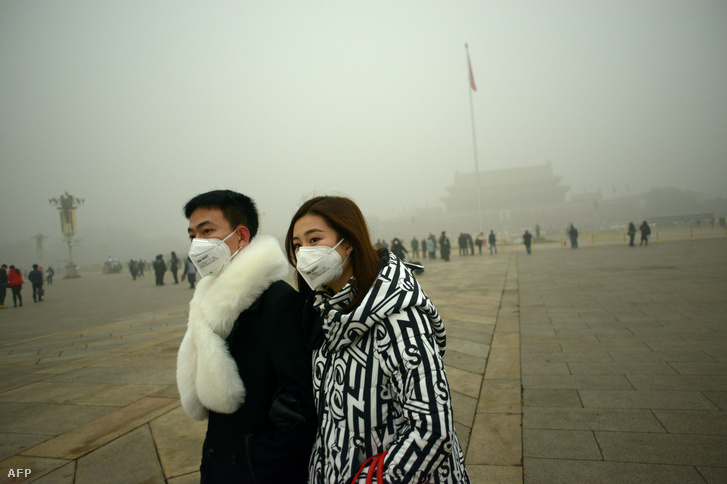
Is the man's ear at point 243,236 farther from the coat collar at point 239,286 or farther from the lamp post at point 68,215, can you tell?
the lamp post at point 68,215

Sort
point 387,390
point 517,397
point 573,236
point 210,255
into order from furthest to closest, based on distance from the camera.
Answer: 1. point 573,236
2. point 517,397
3. point 210,255
4. point 387,390

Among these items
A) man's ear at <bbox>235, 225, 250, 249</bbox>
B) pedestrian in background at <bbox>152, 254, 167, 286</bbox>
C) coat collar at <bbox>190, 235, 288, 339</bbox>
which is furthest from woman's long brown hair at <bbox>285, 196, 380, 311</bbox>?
pedestrian in background at <bbox>152, 254, 167, 286</bbox>

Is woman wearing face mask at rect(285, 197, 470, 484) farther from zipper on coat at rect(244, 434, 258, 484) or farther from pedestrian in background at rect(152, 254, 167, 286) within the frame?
pedestrian in background at rect(152, 254, 167, 286)

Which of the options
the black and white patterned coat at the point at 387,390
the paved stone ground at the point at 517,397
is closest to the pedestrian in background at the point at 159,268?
the paved stone ground at the point at 517,397

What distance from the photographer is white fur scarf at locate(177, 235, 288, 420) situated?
1289 mm

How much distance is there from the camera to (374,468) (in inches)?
41.8

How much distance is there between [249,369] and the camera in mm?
1326

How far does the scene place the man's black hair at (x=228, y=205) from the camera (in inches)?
62.0

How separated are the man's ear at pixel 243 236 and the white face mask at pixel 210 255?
0.05m

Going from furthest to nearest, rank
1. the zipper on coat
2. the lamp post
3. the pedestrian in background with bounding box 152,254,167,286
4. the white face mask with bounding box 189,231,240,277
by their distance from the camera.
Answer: the lamp post < the pedestrian in background with bounding box 152,254,167,286 < the white face mask with bounding box 189,231,240,277 < the zipper on coat

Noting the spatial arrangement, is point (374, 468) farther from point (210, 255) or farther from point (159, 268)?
point (159, 268)

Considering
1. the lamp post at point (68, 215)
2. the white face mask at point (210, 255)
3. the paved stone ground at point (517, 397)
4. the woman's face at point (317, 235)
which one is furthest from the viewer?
the lamp post at point (68, 215)

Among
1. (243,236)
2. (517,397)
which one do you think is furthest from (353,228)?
(517,397)

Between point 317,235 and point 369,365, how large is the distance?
46 cm
